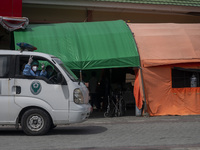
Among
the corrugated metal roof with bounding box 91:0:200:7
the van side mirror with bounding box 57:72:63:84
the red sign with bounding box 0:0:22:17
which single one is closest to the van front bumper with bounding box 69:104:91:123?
the van side mirror with bounding box 57:72:63:84

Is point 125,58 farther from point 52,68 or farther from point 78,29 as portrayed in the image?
point 52,68

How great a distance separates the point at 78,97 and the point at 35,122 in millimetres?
1311

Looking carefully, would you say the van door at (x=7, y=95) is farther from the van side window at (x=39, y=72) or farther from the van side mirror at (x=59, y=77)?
the van side mirror at (x=59, y=77)

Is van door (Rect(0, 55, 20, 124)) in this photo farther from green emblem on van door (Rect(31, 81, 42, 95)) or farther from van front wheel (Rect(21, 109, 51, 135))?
green emblem on van door (Rect(31, 81, 42, 95))

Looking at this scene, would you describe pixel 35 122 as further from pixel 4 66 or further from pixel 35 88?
pixel 4 66

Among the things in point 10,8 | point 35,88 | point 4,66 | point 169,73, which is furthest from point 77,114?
point 10,8

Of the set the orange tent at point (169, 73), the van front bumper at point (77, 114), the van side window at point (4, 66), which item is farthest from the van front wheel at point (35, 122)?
the orange tent at point (169, 73)

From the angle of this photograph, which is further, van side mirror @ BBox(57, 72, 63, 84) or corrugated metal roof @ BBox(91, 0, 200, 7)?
corrugated metal roof @ BBox(91, 0, 200, 7)

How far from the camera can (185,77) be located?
1548cm

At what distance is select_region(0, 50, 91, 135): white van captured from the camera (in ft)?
32.2

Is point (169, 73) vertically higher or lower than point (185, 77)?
higher

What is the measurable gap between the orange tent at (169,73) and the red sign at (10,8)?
5.13 metres

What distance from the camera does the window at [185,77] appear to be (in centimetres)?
1528

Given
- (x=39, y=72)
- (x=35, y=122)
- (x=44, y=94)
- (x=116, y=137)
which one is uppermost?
(x=39, y=72)
